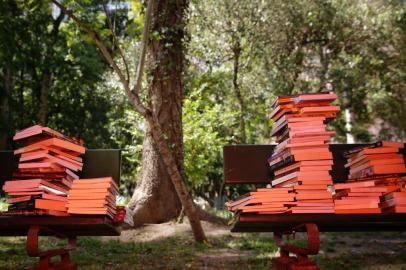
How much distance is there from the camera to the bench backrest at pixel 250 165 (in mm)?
4902

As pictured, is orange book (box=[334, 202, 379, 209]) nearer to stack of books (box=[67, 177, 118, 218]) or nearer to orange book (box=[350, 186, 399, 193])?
orange book (box=[350, 186, 399, 193])

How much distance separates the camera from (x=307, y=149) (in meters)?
3.87

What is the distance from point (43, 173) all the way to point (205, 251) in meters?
2.80

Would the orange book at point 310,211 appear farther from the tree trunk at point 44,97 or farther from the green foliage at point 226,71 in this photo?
the tree trunk at point 44,97

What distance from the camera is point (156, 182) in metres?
7.38

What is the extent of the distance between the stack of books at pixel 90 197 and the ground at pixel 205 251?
154 centimetres

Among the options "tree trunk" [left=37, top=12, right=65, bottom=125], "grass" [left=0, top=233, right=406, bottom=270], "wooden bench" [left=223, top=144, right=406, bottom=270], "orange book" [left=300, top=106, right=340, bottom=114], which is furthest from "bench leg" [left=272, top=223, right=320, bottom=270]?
"tree trunk" [left=37, top=12, right=65, bottom=125]

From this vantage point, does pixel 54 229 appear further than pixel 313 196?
Yes

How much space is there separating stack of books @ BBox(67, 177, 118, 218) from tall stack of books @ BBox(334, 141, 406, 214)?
1763 millimetres

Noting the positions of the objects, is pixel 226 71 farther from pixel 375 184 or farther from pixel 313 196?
pixel 313 196

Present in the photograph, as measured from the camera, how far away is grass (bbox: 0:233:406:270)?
513cm

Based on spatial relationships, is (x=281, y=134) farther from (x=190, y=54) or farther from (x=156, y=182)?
(x=190, y=54)

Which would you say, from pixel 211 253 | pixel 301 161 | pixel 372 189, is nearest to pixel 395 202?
pixel 372 189

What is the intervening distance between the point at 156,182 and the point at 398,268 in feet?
12.5
